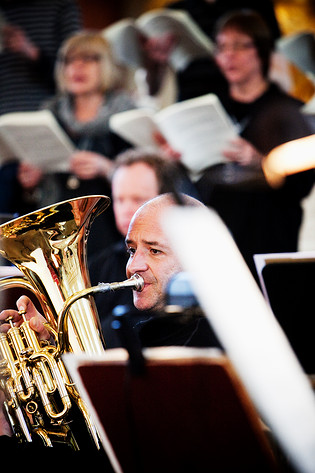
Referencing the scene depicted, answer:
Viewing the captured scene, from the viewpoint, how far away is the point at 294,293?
1.29 metres

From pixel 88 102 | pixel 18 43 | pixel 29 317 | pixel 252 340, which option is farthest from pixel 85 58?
pixel 252 340

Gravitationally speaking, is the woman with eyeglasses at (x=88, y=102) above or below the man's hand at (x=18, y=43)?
below

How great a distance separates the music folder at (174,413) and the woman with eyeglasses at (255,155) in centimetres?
113

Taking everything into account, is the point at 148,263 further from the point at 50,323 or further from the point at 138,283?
the point at 50,323

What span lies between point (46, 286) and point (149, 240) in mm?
211

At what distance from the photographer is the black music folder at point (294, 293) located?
126 cm

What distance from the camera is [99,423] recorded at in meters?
0.95

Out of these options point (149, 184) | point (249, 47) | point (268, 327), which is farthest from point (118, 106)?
point (268, 327)

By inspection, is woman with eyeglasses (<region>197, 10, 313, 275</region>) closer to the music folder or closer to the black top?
the black top

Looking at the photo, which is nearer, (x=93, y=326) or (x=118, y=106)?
(x=93, y=326)

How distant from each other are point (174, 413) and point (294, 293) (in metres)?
0.48

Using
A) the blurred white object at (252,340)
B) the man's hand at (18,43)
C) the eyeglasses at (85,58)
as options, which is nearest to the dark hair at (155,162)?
the eyeglasses at (85,58)

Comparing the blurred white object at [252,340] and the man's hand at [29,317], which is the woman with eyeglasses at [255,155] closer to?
the man's hand at [29,317]

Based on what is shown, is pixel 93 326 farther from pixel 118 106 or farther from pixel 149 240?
pixel 118 106
